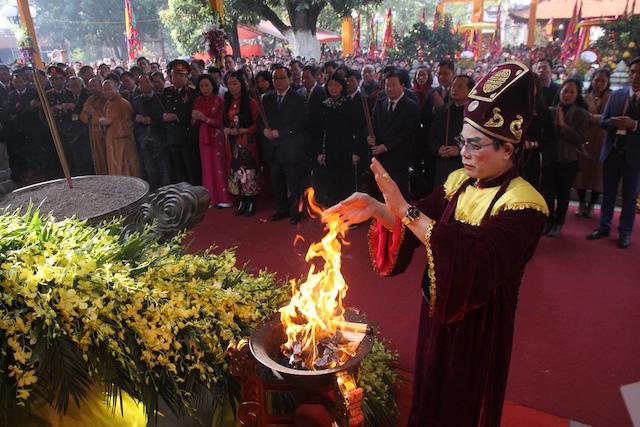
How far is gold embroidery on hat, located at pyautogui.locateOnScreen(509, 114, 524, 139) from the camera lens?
143 centimetres

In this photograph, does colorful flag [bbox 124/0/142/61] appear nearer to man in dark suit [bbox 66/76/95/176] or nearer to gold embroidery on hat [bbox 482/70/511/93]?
man in dark suit [bbox 66/76/95/176]

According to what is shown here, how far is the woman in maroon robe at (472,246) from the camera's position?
137 centimetres

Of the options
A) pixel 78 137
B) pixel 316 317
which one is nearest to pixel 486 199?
pixel 316 317

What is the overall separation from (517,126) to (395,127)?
10.3 ft

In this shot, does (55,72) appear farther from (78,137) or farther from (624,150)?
(624,150)

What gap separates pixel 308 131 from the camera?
505 centimetres

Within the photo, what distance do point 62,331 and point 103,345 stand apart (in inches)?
5.8

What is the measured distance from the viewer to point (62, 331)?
1.41 m

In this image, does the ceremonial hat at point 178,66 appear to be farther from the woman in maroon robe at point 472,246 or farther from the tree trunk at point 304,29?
the tree trunk at point 304,29

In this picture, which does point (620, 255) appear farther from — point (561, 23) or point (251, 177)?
point (561, 23)

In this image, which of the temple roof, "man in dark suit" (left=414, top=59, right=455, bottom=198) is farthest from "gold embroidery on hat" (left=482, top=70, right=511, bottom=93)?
the temple roof

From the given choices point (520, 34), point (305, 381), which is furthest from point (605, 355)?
point (520, 34)

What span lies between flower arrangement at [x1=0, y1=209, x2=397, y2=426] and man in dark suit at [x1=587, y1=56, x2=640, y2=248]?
366cm

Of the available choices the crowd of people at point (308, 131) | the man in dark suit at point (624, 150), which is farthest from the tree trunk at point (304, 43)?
the man in dark suit at point (624, 150)
